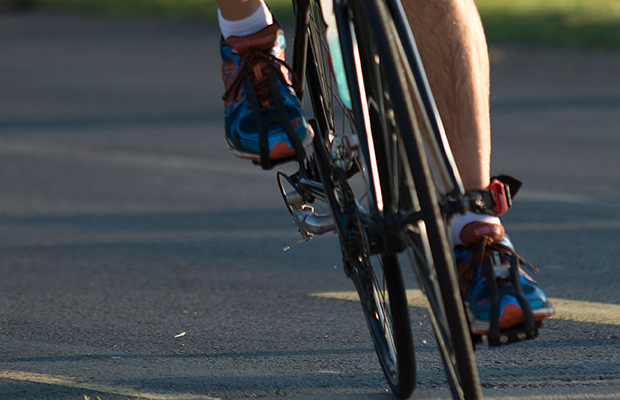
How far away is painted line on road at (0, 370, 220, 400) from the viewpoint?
2.68 m

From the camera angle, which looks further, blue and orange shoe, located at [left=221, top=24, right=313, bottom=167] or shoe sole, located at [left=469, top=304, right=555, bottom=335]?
blue and orange shoe, located at [left=221, top=24, right=313, bottom=167]

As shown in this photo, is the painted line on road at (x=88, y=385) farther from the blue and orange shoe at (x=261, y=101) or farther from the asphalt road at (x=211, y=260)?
the blue and orange shoe at (x=261, y=101)

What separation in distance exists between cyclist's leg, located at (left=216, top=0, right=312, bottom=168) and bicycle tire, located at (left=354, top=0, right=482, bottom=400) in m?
0.58

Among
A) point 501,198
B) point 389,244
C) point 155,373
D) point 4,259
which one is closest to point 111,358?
point 155,373

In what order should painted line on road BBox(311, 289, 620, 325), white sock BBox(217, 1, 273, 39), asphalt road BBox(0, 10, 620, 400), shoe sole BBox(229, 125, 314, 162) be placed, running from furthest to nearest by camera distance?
1. painted line on road BBox(311, 289, 620, 325)
2. asphalt road BBox(0, 10, 620, 400)
3. white sock BBox(217, 1, 273, 39)
4. shoe sole BBox(229, 125, 314, 162)

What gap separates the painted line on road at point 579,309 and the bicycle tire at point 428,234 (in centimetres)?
121

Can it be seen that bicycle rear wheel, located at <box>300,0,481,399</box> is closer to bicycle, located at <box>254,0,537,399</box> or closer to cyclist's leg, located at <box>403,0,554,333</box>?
bicycle, located at <box>254,0,537,399</box>

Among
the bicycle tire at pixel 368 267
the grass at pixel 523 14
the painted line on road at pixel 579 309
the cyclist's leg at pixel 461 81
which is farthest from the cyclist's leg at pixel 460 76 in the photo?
the grass at pixel 523 14

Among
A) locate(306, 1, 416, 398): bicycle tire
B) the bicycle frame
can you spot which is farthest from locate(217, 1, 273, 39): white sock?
the bicycle frame

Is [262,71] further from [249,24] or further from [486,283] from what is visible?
[486,283]

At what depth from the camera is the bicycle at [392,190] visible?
2014 millimetres

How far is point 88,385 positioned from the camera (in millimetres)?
2760

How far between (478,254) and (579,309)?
4.37ft

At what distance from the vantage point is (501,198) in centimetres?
230
